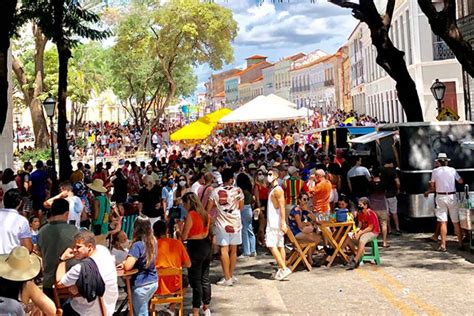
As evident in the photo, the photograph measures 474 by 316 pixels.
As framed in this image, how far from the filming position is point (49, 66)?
49625mm

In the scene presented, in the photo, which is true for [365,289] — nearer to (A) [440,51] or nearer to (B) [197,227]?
(B) [197,227]

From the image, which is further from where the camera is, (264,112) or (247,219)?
(264,112)

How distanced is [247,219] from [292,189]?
1008 mm

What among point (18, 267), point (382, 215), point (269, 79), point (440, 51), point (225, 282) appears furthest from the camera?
point (269, 79)

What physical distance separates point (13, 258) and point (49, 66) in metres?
47.5

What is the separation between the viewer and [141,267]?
6324mm

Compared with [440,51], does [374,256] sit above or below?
below

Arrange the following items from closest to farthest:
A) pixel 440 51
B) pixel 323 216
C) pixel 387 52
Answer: pixel 323 216
pixel 387 52
pixel 440 51

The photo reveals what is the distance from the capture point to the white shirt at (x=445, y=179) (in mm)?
10664

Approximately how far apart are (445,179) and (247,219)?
3.31m

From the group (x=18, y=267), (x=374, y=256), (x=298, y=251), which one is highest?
(x=18, y=267)

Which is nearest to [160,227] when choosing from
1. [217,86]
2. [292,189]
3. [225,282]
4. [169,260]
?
[169,260]

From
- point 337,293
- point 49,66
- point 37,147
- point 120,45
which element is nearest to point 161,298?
point 337,293

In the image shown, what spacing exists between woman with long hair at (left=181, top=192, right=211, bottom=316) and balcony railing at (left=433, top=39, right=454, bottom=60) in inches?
1065
